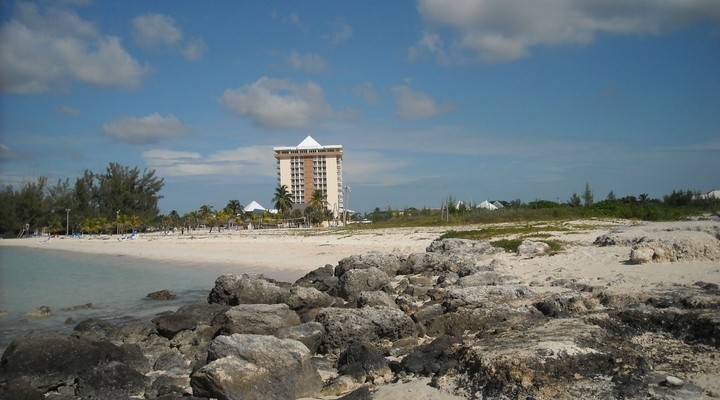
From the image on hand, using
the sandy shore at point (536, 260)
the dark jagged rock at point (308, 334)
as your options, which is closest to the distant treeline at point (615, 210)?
the sandy shore at point (536, 260)

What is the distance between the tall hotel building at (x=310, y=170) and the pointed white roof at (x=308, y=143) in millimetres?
895

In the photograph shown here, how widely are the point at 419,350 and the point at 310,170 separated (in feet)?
383

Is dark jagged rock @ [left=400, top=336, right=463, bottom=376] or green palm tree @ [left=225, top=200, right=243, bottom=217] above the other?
green palm tree @ [left=225, top=200, right=243, bottom=217]

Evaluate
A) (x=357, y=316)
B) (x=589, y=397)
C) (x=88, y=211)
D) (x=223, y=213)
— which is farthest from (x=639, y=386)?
(x=88, y=211)

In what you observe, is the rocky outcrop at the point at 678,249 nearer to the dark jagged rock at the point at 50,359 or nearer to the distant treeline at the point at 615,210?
the dark jagged rock at the point at 50,359

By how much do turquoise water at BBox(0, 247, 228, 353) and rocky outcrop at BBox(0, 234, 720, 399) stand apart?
2812 mm

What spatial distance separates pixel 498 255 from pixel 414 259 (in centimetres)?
336

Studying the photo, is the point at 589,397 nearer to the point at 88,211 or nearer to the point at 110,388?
the point at 110,388

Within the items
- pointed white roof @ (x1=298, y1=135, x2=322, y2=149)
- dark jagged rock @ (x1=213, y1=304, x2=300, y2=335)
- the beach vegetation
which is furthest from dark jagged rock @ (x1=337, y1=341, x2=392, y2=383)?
pointed white roof @ (x1=298, y1=135, x2=322, y2=149)

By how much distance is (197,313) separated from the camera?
11.9m

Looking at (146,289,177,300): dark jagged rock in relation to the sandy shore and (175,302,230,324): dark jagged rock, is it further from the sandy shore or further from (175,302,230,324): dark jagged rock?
(175,302,230,324): dark jagged rock

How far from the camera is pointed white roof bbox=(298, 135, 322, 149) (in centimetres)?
12525

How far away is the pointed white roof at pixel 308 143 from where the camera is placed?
411 ft

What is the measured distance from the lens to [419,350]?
734 cm
